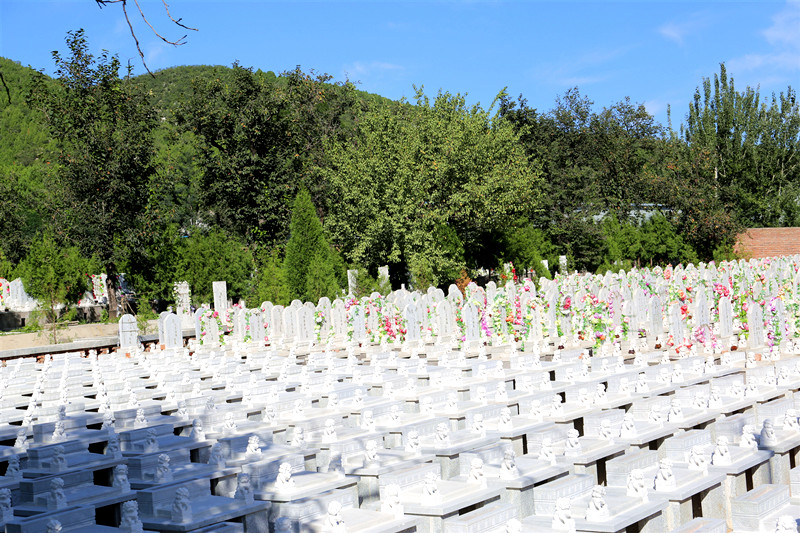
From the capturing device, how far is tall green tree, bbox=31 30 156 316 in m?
25.2

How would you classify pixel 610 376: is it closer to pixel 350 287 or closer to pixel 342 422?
pixel 342 422

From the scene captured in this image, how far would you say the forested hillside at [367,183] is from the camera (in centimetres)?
2595

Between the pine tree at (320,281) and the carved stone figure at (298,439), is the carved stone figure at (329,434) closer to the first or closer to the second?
the carved stone figure at (298,439)

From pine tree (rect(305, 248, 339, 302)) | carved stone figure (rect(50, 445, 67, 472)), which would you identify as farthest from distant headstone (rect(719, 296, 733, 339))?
pine tree (rect(305, 248, 339, 302))

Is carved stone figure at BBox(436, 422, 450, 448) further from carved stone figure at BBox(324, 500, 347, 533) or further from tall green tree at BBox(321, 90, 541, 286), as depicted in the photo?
tall green tree at BBox(321, 90, 541, 286)

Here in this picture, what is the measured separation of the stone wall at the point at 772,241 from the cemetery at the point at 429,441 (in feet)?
102

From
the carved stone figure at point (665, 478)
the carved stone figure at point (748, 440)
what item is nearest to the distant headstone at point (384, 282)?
the carved stone figure at point (748, 440)

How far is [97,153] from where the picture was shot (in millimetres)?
25234

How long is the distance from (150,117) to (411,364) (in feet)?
61.1

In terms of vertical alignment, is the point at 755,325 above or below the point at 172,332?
below

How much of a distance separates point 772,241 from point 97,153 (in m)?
34.2

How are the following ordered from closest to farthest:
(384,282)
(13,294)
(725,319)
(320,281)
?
(725,319), (320,281), (384,282), (13,294)

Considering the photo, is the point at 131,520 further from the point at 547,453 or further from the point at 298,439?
the point at 547,453

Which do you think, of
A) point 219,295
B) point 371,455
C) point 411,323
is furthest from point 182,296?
point 371,455
